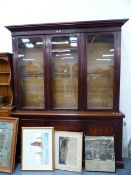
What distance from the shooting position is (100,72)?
2928 millimetres

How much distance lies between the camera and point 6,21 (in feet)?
10.8

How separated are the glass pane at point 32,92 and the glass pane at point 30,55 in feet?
→ 0.48

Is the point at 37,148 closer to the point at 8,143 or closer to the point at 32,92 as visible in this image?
the point at 8,143

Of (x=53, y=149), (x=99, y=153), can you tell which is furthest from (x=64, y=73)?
(x=99, y=153)

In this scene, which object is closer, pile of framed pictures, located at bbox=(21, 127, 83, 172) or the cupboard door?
pile of framed pictures, located at bbox=(21, 127, 83, 172)

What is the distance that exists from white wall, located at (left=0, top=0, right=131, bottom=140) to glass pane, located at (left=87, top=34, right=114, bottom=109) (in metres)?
0.33

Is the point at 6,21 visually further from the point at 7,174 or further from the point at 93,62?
the point at 7,174

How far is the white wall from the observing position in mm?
3035

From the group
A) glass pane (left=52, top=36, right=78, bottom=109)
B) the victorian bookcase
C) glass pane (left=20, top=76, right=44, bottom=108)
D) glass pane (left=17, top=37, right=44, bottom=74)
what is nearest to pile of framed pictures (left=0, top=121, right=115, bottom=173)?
the victorian bookcase

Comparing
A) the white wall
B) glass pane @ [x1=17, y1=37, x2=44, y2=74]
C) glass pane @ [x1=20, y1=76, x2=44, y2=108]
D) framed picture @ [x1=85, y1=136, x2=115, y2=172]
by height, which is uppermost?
the white wall

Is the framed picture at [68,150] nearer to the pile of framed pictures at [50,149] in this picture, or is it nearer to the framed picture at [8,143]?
the pile of framed pictures at [50,149]

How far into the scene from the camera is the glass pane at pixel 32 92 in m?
3.05

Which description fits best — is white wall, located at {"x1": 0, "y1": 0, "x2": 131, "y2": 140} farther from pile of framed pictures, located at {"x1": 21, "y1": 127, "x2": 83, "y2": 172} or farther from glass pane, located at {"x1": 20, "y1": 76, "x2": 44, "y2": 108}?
pile of framed pictures, located at {"x1": 21, "y1": 127, "x2": 83, "y2": 172}

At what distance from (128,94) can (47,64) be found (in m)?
1.42
